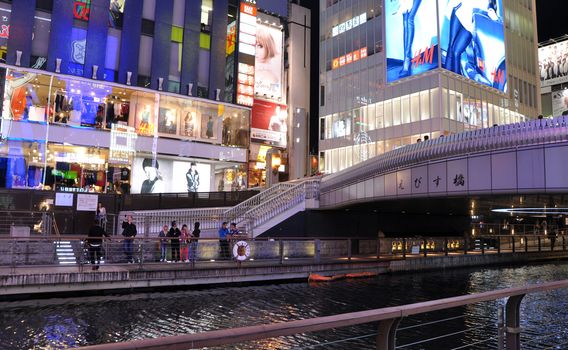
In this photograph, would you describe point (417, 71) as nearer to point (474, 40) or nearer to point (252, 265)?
point (474, 40)

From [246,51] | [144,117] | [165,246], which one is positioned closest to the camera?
[165,246]

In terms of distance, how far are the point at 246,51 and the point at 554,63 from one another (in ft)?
177

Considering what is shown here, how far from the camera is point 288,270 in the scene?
18812 mm

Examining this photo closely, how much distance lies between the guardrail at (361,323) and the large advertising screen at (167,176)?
133 ft

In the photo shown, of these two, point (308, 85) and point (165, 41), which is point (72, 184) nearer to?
point (165, 41)

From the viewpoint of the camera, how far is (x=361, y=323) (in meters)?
3.02

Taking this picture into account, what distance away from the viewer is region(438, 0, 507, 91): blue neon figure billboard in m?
47.6

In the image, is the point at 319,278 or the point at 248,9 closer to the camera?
the point at 319,278

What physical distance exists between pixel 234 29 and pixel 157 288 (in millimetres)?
45469

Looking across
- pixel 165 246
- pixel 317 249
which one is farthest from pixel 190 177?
pixel 165 246

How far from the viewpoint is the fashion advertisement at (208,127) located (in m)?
45.3

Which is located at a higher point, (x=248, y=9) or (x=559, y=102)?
(x=248, y=9)

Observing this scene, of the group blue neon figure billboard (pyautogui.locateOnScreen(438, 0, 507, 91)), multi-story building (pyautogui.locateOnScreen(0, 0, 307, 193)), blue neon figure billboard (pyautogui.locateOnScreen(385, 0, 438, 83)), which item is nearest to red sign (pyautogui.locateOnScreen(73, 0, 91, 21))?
multi-story building (pyautogui.locateOnScreen(0, 0, 307, 193))

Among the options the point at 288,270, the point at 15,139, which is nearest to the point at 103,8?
the point at 15,139
